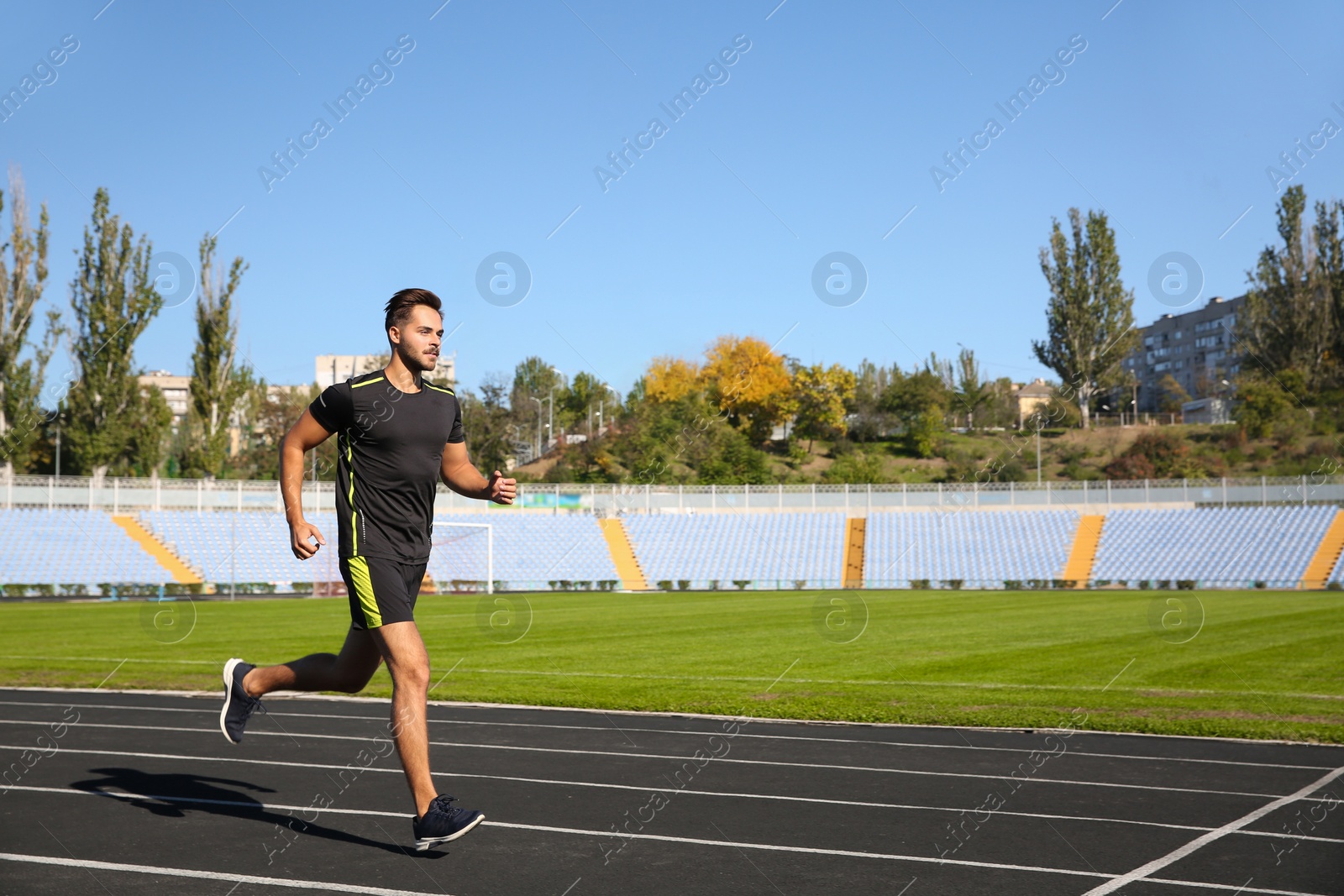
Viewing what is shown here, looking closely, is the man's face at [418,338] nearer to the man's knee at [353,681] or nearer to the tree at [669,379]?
the man's knee at [353,681]

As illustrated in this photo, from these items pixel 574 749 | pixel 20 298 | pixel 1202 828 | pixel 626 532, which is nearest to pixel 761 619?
pixel 574 749

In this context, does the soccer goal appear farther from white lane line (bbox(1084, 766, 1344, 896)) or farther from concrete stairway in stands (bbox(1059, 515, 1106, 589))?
white lane line (bbox(1084, 766, 1344, 896))

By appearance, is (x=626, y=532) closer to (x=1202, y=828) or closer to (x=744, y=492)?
(x=744, y=492)

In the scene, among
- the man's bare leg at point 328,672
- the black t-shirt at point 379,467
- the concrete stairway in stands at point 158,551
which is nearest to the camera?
the black t-shirt at point 379,467

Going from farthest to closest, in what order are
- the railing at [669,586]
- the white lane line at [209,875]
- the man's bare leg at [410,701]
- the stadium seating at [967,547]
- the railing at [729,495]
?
1. the stadium seating at [967,547]
2. the railing at [729,495]
3. the railing at [669,586]
4. the man's bare leg at [410,701]
5. the white lane line at [209,875]

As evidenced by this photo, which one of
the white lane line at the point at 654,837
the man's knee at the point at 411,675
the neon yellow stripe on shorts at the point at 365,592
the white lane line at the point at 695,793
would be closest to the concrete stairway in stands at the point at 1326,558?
the white lane line at the point at 695,793

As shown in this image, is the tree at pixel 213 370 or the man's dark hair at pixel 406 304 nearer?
the man's dark hair at pixel 406 304

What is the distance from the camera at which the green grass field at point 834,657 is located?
1113 cm

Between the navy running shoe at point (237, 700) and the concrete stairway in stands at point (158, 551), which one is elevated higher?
the navy running shoe at point (237, 700)

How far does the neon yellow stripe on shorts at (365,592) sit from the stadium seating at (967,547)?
150ft

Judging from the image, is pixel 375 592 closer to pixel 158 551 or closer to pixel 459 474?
pixel 459 474

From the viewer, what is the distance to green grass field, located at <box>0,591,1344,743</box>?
438 inches

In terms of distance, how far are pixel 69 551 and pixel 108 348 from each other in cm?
1260

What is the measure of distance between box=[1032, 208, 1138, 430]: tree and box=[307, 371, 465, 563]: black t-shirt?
269 feet
